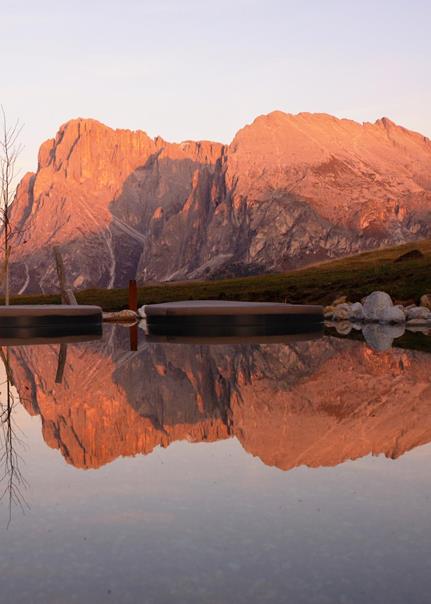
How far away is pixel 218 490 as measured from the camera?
7.38 m

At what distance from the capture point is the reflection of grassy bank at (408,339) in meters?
21.9

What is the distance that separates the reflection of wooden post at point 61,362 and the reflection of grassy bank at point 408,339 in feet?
29.5

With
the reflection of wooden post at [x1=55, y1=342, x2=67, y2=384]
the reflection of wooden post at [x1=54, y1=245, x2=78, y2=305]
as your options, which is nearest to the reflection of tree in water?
the reflection of wooden post at [x1=55, y1=342, x2=67, y2=384]

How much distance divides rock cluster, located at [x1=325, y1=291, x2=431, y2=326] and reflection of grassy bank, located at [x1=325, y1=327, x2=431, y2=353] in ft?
21.1

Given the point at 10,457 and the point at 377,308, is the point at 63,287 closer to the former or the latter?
the point at 377,308

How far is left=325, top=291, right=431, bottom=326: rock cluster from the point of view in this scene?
1415 inches

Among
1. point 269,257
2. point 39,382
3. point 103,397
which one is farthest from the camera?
point 269,257

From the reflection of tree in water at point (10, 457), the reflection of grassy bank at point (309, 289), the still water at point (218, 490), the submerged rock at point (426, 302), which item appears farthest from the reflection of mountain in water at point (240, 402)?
the reflection of grassy bank at point (309, 289)

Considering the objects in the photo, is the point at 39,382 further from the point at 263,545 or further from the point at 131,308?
the point at 131,308

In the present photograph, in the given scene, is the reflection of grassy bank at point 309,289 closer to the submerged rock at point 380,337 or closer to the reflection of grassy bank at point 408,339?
the submerged rock at point 380,337

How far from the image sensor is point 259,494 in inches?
281

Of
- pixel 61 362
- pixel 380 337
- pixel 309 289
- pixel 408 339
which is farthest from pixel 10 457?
pixel 309 289

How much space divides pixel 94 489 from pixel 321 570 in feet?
9.41

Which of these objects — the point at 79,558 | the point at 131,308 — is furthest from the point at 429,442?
the point at 131,308
